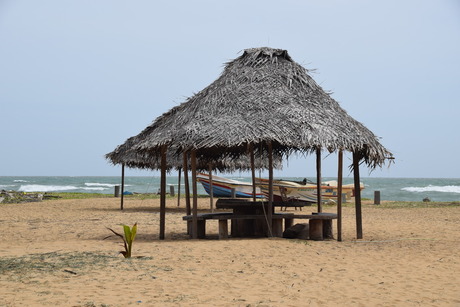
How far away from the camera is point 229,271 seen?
25.1 ft

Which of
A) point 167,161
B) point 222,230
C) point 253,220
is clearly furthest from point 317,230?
point 167,161

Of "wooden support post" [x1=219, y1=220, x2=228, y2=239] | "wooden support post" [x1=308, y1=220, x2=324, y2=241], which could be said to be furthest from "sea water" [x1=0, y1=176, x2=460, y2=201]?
"wooden support post" [x1=308, y1=220, x2=324, y2=241]

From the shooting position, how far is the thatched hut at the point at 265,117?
33.5ft

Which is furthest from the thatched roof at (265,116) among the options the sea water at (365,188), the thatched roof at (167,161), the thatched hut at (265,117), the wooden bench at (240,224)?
the sea water at (365,188)

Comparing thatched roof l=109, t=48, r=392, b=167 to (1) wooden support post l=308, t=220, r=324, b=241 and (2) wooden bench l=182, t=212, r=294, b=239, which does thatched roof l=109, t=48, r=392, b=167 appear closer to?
(2) wooden bench l=182, t=212, r=294, b=239

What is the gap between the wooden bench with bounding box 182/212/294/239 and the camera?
11.1 meters

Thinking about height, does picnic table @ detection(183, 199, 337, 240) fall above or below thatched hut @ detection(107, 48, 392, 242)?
below

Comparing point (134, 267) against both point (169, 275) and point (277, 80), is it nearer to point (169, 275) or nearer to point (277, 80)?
point (169, 275)

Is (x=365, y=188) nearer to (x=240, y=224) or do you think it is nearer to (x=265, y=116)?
(x=240, y=224)

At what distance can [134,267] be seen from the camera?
7801mm

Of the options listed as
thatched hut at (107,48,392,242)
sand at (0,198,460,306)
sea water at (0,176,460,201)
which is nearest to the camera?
sand at (0,198,460,306)

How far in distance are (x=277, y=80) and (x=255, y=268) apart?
4.86 metres

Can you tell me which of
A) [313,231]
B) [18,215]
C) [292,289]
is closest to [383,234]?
[313,231]

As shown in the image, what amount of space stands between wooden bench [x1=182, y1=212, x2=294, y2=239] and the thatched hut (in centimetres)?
106
